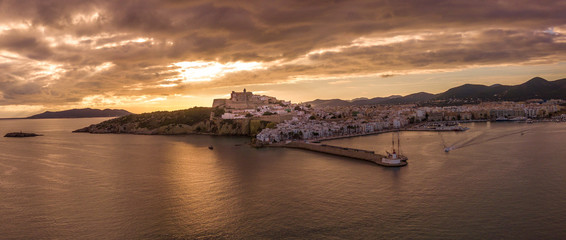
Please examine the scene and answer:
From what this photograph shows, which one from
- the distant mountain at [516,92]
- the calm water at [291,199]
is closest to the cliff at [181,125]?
the calm water at [291,199]

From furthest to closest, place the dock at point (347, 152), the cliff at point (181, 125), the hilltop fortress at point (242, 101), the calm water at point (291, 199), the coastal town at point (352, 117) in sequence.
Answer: the hilltop fortress at point (242, 101), the cliff at point (181, 125), the coastal town at point (352, 117), the dock at point (347, 152), the calm water at point (291, 199)

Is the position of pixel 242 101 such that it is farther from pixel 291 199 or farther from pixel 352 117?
pixel 291 199

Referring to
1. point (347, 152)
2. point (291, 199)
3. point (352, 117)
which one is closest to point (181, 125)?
point (352, 117)

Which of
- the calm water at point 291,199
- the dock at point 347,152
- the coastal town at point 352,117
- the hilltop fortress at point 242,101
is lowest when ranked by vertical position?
the calm water at point 291,199

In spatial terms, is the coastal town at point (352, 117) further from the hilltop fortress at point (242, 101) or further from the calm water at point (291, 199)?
the calm water at point (291, 199)

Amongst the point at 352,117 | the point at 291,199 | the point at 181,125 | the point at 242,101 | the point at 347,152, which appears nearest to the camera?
the point at 291,199

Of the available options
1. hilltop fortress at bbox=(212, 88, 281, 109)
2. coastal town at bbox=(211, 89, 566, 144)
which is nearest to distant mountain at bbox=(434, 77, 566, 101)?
coastal town at bbox=(211, 89, 566, 144)
